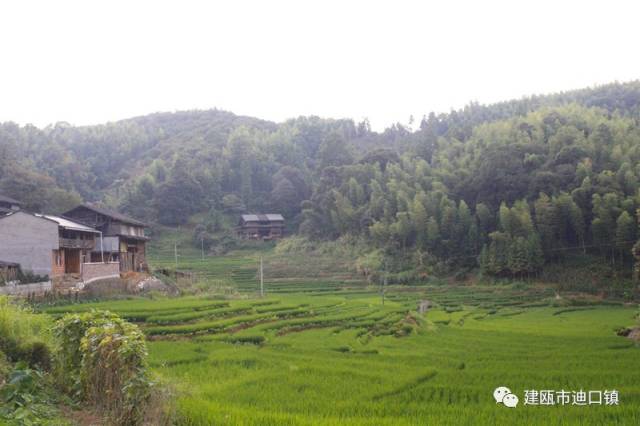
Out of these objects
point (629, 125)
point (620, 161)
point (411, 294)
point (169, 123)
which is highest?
point (169, 123)

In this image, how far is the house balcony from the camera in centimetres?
3347

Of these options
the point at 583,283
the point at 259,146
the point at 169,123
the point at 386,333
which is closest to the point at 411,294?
the point at 583,283

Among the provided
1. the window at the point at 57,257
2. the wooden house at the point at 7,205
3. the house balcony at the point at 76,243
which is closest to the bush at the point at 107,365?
the window at the point at 57,257

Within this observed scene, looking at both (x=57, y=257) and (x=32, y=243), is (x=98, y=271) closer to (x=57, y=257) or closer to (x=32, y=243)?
(x=57, y=257)

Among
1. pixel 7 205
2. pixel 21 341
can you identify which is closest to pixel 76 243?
pixel 7 205

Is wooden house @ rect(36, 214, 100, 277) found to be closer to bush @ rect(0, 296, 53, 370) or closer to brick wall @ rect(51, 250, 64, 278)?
brick wall @ rect(51, 250, 64, 278)

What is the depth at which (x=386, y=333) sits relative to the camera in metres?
24.4

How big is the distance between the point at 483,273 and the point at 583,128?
→ 31.8 meters

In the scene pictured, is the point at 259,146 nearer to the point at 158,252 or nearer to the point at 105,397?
the point at 158,252

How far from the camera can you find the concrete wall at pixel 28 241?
3128cm

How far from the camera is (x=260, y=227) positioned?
7831cm

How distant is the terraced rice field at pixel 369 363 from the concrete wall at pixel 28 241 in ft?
21.8

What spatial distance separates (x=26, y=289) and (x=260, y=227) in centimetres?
5225

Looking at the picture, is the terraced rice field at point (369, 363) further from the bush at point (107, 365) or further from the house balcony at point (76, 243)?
the house balcony at point (76, 243)
